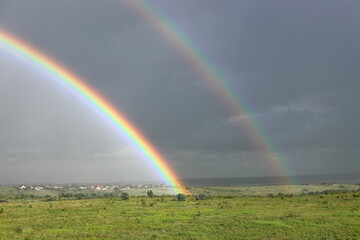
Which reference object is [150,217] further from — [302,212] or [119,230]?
[302,212]

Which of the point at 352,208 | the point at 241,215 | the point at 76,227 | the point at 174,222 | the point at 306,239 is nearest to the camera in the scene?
the point at 306,239

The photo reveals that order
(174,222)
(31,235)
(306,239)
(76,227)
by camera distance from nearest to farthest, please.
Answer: (306,239)
(31,235)
(76,227)
(174,222)

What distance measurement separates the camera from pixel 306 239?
2531cm

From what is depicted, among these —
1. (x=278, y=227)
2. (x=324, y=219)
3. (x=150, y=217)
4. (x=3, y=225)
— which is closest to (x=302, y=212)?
(x=324, y=219)

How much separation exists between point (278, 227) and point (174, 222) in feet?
31.7

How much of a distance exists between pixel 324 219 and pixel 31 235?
25.2 metres

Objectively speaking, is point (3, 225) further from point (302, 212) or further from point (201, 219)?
point (302, 212)

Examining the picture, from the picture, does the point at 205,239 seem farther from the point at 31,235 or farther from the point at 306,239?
the point at 31,235

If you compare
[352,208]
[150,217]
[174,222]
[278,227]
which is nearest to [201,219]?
[174,222]

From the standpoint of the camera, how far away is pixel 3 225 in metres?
34.4

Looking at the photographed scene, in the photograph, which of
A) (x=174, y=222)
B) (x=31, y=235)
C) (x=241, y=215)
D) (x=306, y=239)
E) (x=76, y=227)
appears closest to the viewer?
(x=306, y=239)

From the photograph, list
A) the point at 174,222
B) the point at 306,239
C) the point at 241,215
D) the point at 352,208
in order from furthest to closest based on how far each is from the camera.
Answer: the point at 352,208, the point at 241,215, the point at 174,222, the point at 306,239

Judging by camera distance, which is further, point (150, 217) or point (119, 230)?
point (150, 217)

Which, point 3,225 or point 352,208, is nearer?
point 3,225
